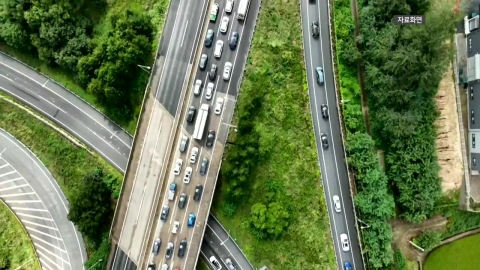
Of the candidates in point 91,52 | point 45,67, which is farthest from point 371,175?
point 45,67

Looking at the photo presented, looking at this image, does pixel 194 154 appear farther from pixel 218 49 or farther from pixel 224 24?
pixel 224 24

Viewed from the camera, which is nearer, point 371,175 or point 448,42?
point 371,175


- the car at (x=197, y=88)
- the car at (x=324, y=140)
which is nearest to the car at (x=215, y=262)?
the car at (x=324, y=140)

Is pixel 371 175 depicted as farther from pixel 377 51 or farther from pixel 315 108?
pixel 377 51

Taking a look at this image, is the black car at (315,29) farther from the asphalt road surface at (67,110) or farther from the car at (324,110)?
the asphalt road surface at (67,110)

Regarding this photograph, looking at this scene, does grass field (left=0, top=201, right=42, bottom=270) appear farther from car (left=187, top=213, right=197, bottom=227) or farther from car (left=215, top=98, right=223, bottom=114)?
car (left=215, top=98, right=223, bottom=114)

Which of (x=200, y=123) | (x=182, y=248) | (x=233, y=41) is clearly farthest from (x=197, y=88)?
(x=182, y=248)
